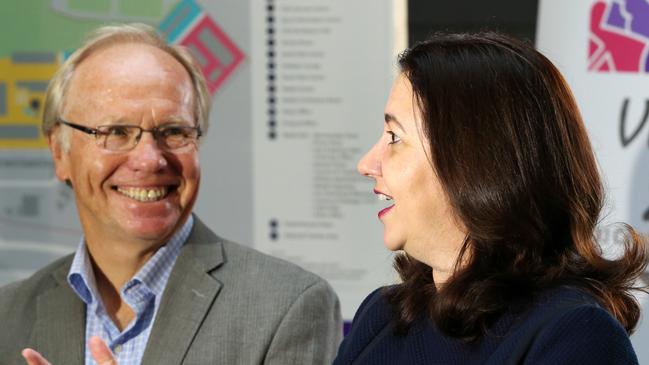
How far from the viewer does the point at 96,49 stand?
2824 millimetres

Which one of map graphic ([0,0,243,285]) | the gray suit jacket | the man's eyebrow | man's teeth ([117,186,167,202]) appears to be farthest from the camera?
map graphic ([0,0,243,285])

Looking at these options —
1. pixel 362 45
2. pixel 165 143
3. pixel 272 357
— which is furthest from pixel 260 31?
pixel 272 357

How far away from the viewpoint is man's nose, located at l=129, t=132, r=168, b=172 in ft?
8.87

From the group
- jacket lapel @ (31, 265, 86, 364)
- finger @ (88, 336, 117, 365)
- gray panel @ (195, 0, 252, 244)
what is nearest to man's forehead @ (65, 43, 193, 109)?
jacket lapel @ (31, 265, 86, 364)

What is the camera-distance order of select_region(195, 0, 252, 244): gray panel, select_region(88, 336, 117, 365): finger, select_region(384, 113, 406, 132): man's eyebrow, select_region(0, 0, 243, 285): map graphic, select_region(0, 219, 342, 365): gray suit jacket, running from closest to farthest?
1. select_region(384, 113, 406, 132): man's eyebrow
2. select_region(88, 336, 117, 365): finger
3. select_region(0, 219, 342, 365): gray suit jacket
4. select_region(195, 0, 252, 244): gray panel
5. select_region(0, 0, 243, 285): map graphic

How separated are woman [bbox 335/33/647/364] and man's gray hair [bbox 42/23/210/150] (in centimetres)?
96

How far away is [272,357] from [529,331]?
89cm

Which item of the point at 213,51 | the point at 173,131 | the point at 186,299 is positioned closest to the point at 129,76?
the point at 173,131

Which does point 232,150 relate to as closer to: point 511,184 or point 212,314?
point 212,314

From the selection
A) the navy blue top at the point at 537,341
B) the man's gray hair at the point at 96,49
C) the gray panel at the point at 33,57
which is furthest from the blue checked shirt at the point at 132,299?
the gray panel at the point at 33,57

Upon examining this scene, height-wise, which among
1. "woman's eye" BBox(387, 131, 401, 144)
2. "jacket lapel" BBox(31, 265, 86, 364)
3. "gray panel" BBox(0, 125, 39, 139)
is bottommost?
"jacket lapel" BBox(31, 265, 86, 364)

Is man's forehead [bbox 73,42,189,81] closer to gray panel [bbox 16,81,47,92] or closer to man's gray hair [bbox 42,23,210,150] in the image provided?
man's gray hair [bbox 42,23,210,150]

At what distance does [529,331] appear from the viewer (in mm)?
1832

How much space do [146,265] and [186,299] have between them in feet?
0.47
